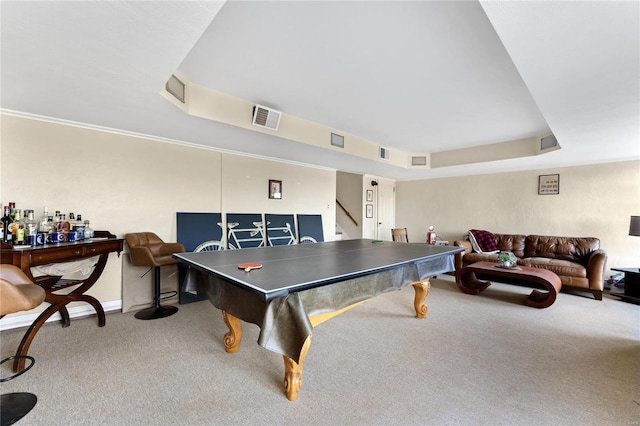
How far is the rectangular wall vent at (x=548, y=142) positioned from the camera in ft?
14.0

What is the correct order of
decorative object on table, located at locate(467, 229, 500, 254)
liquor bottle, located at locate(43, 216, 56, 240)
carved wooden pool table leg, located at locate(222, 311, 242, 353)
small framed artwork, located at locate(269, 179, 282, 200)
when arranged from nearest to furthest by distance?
carved wooden pool table leg, located at locate(222, 311, 242, 353) < liquor bottle, located at locate(43, 216, 56, 240) < small framed artwork, located at locate(269, 179, 282, 200) < decorative object on table, located at locate(467, 229, 500, 254)

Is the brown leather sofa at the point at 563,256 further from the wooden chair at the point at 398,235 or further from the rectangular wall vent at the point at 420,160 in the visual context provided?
the rectangular wall vent at the point at 420,160

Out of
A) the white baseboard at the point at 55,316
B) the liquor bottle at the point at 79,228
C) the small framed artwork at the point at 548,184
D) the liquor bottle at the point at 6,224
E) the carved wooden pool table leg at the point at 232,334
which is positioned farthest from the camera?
the small framed artwork at the point at 548,184

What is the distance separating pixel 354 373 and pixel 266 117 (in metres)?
2.96

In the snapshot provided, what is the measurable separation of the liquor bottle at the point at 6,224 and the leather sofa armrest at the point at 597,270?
7.44 metres

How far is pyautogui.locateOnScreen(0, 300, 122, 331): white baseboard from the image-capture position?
2924 mm

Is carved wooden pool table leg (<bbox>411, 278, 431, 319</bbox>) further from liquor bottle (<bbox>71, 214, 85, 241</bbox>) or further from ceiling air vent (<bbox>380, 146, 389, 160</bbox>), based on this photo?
liquor bottle (<bbox>71, 214, 85, 241</bbox>)

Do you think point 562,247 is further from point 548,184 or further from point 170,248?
point 170,248

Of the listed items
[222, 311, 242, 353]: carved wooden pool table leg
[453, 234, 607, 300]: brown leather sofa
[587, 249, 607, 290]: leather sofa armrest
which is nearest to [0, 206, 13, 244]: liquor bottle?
[222, 311, 242, 353]: carved wooden pool table leg

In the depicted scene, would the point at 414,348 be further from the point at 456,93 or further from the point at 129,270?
the point at 129,270

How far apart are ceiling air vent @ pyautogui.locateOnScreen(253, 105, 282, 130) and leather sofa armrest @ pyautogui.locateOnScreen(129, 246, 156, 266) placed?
2034 mm

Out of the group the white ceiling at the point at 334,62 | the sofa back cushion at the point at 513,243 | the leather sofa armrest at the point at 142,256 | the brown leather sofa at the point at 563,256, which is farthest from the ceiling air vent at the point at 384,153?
the leather sofa armrest at the point at 142,256

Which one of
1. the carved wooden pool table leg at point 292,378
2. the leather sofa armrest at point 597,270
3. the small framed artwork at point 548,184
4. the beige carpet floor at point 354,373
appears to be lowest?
the beige carpet floor at point 354,373

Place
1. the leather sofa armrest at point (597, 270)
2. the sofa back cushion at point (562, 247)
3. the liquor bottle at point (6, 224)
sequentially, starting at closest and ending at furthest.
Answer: the liquor bottle at point (6, 224), the leather sofa armrest at point (597, 270), the sofa back cushion at point (562, 247)
